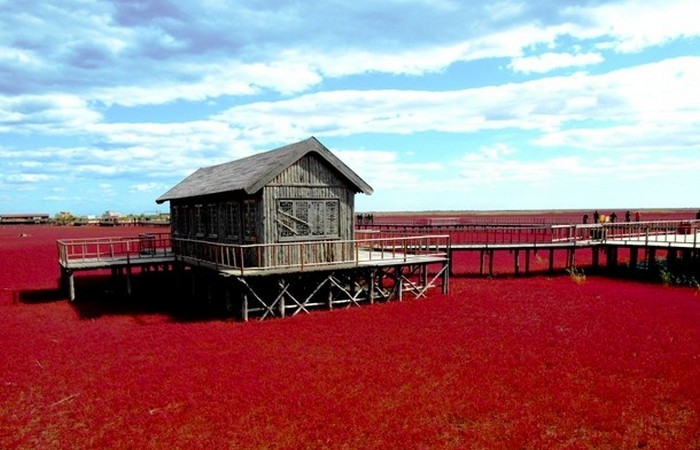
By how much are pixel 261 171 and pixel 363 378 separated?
1074 centimetres

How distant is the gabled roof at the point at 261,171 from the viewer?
66.5 feet

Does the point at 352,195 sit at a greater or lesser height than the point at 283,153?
lesser

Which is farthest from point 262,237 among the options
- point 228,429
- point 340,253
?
point 228,429

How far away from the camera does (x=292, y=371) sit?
13.6m

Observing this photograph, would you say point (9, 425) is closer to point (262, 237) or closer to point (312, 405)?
point (312, 405)

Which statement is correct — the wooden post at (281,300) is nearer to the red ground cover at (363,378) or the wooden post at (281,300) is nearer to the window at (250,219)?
the red ground cover at (363,378)

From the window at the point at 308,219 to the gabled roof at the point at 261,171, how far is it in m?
1.33

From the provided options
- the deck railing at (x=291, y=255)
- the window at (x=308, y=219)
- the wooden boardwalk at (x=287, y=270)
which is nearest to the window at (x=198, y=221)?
the wooden boardwalk at (x=287, y=270)

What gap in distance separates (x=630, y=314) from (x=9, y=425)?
66.1 ft

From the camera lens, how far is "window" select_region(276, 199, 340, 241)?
21094mm

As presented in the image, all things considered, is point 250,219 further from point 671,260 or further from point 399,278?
point 671,260

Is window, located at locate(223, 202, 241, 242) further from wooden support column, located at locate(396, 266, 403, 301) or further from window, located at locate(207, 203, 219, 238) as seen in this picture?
wooden support column, located at locate(396, 266, 403, 301)

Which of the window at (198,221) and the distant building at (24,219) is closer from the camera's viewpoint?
the window at (198,221)

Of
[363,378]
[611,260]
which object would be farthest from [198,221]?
[611,260]
